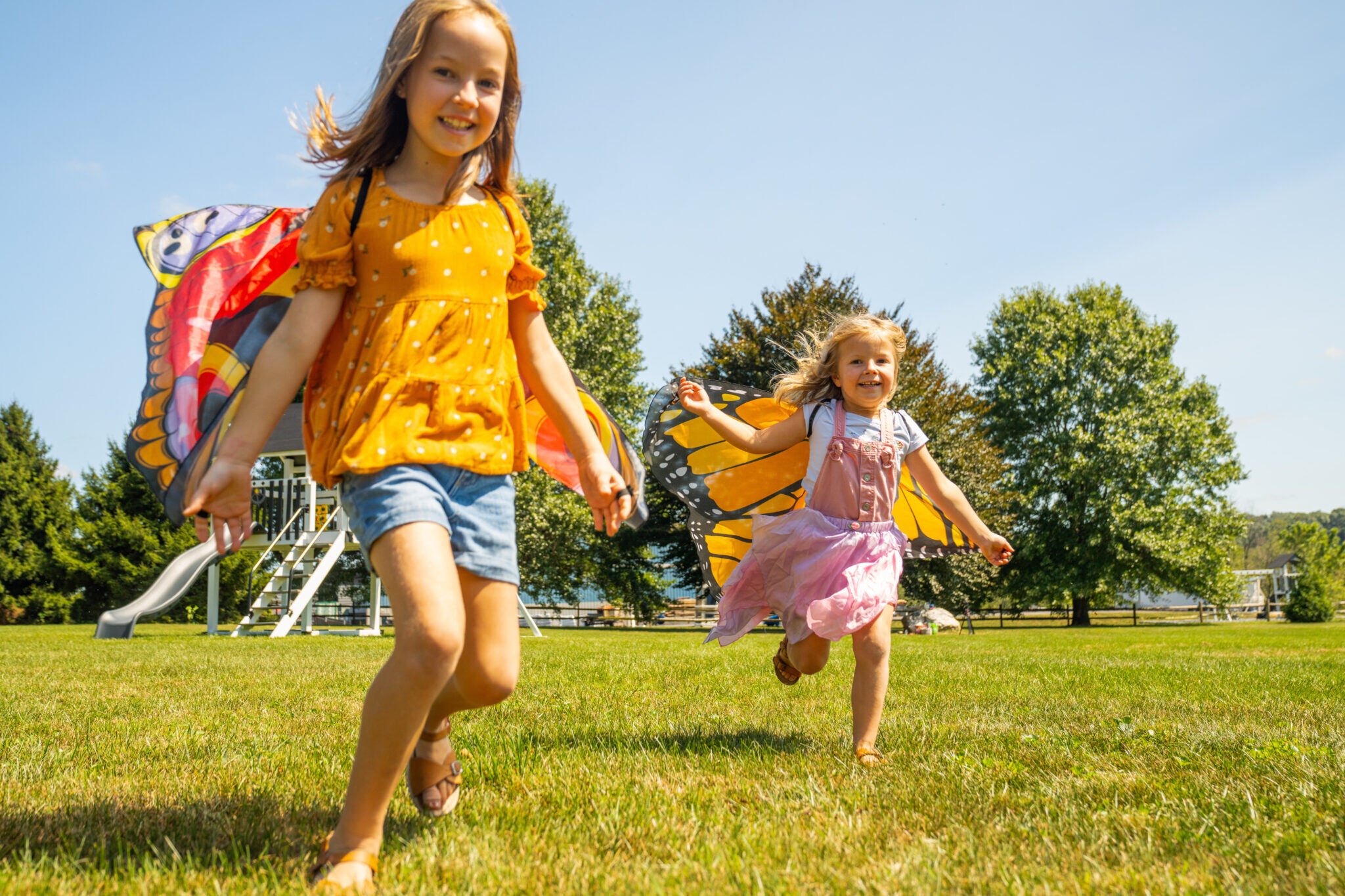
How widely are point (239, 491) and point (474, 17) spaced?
1.41 m

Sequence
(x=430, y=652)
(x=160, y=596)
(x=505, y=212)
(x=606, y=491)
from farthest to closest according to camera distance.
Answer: (x=160, y=596), (x=505, y=212), (x=606, y=491), (x=430, y=652)

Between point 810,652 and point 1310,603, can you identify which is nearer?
point 810,652

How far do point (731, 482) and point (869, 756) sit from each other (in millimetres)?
1800

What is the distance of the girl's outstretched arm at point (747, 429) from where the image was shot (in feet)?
16.3

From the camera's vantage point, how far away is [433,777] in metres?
2.97

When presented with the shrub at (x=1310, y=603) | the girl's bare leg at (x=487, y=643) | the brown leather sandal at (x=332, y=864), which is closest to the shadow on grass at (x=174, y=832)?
the brown leather sandal at (x=332, y=864)

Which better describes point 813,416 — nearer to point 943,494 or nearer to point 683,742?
point 943,494

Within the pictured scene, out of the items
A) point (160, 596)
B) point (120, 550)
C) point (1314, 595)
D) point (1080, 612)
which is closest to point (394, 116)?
point (160, 596)

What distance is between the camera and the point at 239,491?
8.28 feet

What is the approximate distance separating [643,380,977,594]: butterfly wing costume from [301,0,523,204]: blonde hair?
2.68 meters

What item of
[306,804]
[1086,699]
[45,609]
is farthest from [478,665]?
[45,609]

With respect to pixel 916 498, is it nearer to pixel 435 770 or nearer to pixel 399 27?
pixel 435 770

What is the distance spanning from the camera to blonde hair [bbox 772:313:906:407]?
4820 mm

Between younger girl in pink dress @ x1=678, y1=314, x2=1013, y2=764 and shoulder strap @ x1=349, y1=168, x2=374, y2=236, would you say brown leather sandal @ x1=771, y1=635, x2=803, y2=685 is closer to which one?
younger girl in pink dress @ x1=678, y1=314, x2=1013, y2=764
